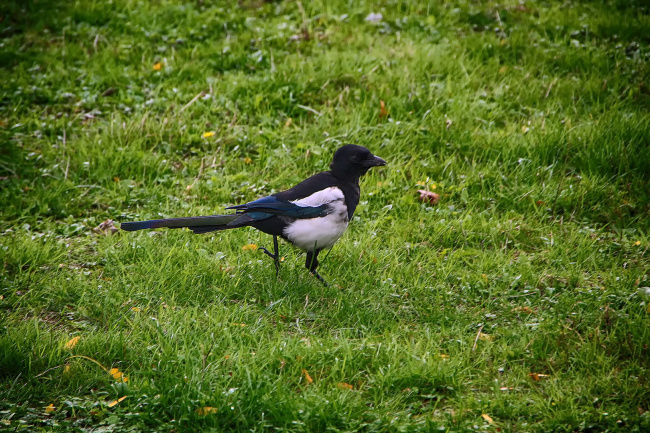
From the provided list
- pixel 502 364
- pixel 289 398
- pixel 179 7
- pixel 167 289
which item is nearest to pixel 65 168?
pixel 167 289

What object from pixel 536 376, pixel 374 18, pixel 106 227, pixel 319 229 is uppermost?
pixel 374 18

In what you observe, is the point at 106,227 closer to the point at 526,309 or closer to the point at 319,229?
the point at 319,229

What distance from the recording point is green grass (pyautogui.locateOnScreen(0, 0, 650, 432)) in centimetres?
304

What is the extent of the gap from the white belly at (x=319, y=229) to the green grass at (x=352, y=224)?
0.28 metres

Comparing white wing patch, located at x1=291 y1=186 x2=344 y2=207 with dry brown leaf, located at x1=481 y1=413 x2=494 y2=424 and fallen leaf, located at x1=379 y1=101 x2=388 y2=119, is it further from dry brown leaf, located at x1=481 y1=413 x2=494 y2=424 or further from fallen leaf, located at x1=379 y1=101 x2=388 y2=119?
fallen leaf, located at x1=379 y1=101 x2=388 y2=119

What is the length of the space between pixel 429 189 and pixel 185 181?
1.95m

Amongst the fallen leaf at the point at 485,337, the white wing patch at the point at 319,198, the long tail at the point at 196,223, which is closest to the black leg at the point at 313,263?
the white wing patch at the point at 319,198

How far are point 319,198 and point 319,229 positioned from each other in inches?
7.9

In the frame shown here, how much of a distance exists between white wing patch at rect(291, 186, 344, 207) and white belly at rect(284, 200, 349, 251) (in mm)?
34

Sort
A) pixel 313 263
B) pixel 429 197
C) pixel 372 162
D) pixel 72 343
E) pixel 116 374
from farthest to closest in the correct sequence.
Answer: pixel 429 197
pixel 372 162
pixel 313 263
pixel 72 343
pixel 116 374

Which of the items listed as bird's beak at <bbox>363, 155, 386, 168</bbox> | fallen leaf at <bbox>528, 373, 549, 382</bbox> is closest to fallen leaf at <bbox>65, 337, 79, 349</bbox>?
bird's beak at <bbox>363, 155, 386, 168</bbox>

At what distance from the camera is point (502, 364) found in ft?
10.7

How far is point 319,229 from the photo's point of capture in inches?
152

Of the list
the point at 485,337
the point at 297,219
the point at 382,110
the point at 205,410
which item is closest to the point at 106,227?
the point at 297,219
